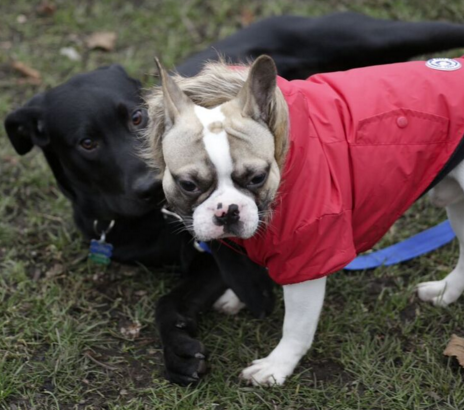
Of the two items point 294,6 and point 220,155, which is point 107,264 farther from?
point 294,6

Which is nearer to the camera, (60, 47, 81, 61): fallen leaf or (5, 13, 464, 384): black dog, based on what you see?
(5, 13, 464, 384): black dog

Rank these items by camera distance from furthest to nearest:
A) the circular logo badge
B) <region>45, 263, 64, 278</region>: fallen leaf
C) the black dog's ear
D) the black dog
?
<region>45, 263, 64, 278</region>: fallen leaf
the black dog's ear
the black dog
the circular logo badge

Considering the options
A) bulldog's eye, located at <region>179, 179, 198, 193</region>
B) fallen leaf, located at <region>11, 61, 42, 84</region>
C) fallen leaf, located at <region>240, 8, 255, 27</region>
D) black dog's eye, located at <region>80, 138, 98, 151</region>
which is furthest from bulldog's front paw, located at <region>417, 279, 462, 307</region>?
fallen leaf, located at <region>11, 61, 42, 84</region>

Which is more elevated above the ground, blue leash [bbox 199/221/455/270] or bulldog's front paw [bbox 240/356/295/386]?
bulldog's front paw [bbox 240/356/295/386]

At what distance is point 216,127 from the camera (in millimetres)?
2348

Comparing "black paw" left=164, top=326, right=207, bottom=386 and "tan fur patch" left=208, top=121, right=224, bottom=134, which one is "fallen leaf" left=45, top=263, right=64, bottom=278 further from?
"tan fur patch" left=208, top=121, right=224, bottom=134

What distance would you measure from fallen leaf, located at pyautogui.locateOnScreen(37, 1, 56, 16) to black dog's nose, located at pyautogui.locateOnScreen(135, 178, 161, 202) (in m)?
3.04

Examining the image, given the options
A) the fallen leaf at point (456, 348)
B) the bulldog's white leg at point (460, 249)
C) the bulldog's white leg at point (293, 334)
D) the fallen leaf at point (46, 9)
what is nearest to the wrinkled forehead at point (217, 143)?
the bulldog's white leg at point (293, 334)

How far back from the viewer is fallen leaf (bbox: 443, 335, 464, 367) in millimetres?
2922

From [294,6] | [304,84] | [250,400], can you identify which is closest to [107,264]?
[250,400]

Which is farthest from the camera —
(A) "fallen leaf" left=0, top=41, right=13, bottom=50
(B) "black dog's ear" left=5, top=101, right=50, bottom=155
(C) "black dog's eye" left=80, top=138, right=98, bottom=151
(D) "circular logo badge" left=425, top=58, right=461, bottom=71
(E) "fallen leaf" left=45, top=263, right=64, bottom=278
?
(A) "fallen leaf" left=0, top=41, right=13, bottom=50

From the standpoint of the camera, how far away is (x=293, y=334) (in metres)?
2.83

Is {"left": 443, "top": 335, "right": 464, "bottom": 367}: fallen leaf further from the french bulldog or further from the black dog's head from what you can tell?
the black dog's head

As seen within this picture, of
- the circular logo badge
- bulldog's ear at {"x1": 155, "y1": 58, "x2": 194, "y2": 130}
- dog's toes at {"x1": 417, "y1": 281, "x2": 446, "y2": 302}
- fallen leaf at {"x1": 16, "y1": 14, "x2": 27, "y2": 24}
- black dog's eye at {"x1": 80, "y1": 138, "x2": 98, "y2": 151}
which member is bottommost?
dog's toes at {"x1": 417, "y1": 281, "x2": 446, "y2": 302}
